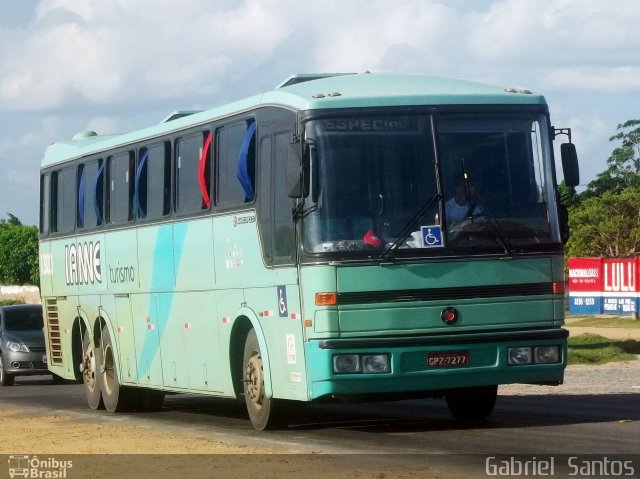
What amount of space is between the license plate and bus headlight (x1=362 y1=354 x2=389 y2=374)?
45 cm

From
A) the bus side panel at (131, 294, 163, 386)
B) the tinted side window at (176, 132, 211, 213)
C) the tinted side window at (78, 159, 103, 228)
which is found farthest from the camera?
the tinted side window at (78, 159, 103, 228)

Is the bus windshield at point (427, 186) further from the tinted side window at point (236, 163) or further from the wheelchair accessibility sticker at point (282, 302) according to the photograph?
the tinted side window at point (236, 163)

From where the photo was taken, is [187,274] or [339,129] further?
[187,274]

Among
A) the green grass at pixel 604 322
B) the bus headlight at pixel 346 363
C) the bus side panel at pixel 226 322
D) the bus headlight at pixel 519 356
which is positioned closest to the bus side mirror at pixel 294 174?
the bus headlight at pixel 346 363

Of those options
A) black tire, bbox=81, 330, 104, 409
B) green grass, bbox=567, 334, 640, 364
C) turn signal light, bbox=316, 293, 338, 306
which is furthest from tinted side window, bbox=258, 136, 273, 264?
green grass, bbox=567, 334, 640, 364

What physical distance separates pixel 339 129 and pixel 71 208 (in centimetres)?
946

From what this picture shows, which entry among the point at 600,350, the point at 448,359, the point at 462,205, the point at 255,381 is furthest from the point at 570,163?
the point at 600,350

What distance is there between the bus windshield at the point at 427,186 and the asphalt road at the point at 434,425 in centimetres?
182

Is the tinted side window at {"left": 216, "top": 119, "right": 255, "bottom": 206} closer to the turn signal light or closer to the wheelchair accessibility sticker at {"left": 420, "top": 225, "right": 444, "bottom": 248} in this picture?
the turn signal light

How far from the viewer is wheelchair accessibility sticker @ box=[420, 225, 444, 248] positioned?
14.6 metres

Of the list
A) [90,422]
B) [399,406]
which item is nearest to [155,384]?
[90,422]

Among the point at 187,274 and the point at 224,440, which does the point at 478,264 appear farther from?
the point at 187,274

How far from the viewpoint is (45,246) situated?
24812 mm

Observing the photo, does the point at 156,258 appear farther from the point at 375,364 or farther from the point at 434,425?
the point at 375,364
